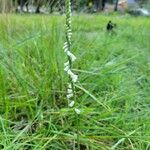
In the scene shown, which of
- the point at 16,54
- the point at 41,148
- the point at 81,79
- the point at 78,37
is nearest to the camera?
the point at 41,148

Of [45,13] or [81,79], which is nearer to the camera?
[81,79]

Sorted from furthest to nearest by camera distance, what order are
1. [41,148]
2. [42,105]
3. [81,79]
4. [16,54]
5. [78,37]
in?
[78,37], [16,54], [81,79], [42,105], [41,148]

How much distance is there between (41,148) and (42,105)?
16.8 inches

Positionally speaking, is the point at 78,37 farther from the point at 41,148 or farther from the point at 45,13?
the point at 41,148

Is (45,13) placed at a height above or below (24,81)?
above

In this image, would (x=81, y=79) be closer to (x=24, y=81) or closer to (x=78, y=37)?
(x=24, y=81)

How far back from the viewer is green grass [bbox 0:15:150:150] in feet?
7.16

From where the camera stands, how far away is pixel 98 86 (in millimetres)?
2785

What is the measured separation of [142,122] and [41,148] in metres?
0.70

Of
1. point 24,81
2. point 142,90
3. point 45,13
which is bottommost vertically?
point 142,90

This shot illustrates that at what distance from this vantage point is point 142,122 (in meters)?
2.44

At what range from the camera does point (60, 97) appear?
2.55 meters

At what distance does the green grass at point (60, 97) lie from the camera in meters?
2.18

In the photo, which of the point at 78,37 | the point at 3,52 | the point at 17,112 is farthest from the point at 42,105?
the point at 78,37
